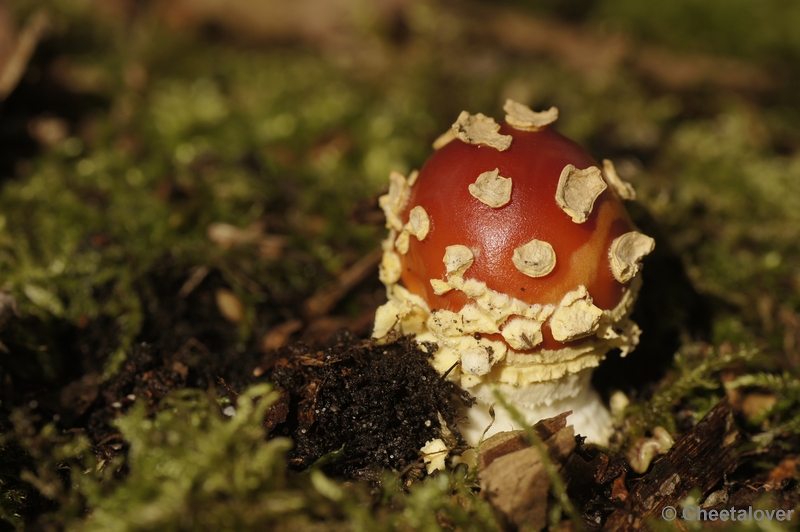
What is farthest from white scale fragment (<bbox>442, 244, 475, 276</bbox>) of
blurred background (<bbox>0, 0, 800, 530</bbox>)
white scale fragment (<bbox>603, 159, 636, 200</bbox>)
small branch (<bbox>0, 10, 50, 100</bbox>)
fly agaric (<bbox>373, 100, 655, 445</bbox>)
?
small branch (<bbox>0, 10, 50, 100</bbox>)

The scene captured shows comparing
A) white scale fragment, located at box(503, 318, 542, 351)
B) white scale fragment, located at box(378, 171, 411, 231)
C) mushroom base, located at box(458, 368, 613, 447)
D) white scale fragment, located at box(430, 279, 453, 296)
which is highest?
white scale fragment, located at box(378, 171, 411, 231)

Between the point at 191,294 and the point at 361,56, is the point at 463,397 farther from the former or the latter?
the point at 361,56

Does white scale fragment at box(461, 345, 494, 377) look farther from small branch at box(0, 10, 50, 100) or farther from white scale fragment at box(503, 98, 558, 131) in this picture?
small branch at box(0, 10, 50, 100)

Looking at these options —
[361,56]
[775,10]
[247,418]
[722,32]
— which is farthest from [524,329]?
[775,10]

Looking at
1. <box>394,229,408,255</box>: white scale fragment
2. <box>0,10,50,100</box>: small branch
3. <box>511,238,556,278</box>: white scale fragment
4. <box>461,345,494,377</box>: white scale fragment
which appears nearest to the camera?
<box>511,238,556,278</box>: white scale fragment

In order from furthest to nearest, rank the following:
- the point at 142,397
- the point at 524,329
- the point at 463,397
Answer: the point at 142,397
the point at 463,397
the point at 524,329

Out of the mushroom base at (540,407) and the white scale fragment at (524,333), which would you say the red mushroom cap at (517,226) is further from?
the mushroom base at (540,407)

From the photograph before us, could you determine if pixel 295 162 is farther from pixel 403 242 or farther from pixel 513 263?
pixel 513 263
